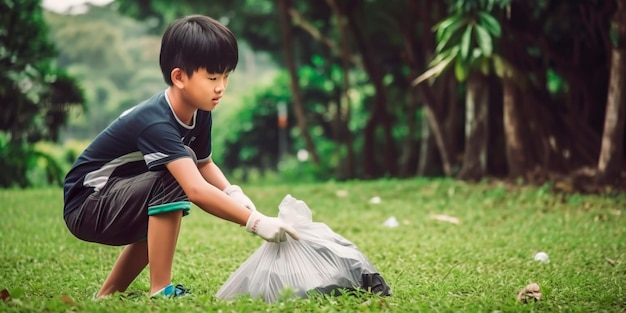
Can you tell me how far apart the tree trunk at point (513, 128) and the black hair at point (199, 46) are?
488cm

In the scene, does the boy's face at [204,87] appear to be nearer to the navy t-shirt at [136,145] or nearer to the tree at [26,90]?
the navy t-shirt at [136,145]

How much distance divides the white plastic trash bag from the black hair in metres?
0.60

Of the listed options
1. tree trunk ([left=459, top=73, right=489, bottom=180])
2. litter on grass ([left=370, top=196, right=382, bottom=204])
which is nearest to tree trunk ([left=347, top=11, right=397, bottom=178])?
tree trunk ([left=459, top=73, right=489, bottom=180])

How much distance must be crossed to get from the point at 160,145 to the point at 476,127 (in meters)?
5.63

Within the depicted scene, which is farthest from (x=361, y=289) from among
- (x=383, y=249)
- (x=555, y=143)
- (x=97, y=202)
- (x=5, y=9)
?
(x=5, y=9)

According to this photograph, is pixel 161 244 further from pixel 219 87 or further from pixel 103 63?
pixel 103 63

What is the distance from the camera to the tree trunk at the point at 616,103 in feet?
20.6

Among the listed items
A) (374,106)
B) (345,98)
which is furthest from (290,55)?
(345,98)

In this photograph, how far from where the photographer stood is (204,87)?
2809 mm

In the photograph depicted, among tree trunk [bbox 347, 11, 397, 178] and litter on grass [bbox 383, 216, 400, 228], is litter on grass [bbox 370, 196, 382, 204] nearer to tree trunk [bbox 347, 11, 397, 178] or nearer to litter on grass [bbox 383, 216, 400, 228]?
litter on grass [bbox 383, 216, 400, 228]

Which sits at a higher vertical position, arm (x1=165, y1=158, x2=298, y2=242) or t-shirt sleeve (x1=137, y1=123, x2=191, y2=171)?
t-shirt sleeve (x1=137, y1=123, x2=191, y2=171)

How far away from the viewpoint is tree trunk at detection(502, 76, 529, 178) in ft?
24.1

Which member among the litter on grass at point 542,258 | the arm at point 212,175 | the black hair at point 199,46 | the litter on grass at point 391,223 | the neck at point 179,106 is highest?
the black hair at point 199,46

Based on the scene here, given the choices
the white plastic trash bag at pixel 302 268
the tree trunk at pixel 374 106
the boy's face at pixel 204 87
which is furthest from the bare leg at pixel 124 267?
the tree trunk at pixel 374 106
